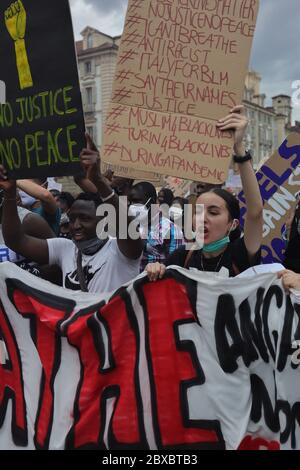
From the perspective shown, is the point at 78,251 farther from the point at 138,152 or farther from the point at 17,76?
the point at 17,76

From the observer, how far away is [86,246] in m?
3.39

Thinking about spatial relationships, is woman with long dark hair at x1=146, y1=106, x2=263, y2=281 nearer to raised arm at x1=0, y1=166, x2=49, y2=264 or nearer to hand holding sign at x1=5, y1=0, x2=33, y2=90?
raised arm at x1=0, y1=166, x2=49, y2=264

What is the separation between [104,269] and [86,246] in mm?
209

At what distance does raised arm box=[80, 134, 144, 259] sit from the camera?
10.5 feet

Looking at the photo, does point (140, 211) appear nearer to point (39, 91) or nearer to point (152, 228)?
point (152, 228)

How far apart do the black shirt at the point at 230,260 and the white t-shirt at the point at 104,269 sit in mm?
331

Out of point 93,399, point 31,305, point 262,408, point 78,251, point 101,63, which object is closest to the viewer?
point 262,408

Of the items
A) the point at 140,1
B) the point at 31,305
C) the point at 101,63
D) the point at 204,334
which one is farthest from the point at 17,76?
the point at 101,63

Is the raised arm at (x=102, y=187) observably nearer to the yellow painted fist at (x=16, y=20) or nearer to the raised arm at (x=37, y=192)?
the yellow painted fist at (x=16, y=20)

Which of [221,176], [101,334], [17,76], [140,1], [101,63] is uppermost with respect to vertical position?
[101,63]

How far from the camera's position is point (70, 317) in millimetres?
3064

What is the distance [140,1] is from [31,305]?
1.61 metres

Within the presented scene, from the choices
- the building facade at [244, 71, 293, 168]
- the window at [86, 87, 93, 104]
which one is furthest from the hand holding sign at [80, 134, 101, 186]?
the building facade at [244, 71, 293, 168]

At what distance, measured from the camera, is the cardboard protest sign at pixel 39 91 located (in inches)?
124
